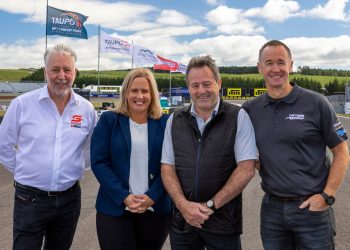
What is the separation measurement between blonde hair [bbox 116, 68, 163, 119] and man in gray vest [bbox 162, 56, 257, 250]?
308 mm

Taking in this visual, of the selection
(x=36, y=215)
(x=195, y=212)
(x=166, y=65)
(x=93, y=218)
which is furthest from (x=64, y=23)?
(x=195, y=212)

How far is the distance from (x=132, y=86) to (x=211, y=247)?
145cm

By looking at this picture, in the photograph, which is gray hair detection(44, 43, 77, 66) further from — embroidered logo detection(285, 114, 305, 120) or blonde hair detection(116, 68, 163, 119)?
embroidered logo detection(285, 114, 305, 120)

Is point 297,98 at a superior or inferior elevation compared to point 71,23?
inferior

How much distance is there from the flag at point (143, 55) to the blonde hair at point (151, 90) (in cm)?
3260

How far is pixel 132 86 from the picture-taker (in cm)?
322

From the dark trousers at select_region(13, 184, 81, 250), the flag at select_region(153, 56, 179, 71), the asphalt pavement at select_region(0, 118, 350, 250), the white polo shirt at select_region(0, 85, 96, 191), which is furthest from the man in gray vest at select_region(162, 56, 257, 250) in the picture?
the flag at select_region(153, 56, 179, 71)

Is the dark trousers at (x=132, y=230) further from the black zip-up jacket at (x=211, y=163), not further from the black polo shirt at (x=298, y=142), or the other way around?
the black polo shirt at (x=298, y=142)

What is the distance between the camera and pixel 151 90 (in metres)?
3.32

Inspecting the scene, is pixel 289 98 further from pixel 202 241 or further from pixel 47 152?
pixel 47 152

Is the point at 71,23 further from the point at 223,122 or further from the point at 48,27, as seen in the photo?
the point at 223,122

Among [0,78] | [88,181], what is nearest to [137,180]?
[88,181]

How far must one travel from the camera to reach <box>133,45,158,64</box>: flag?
35.6 metres

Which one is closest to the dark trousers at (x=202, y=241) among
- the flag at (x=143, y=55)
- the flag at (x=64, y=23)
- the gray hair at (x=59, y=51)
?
the gray hair at (x=59, y=51)
